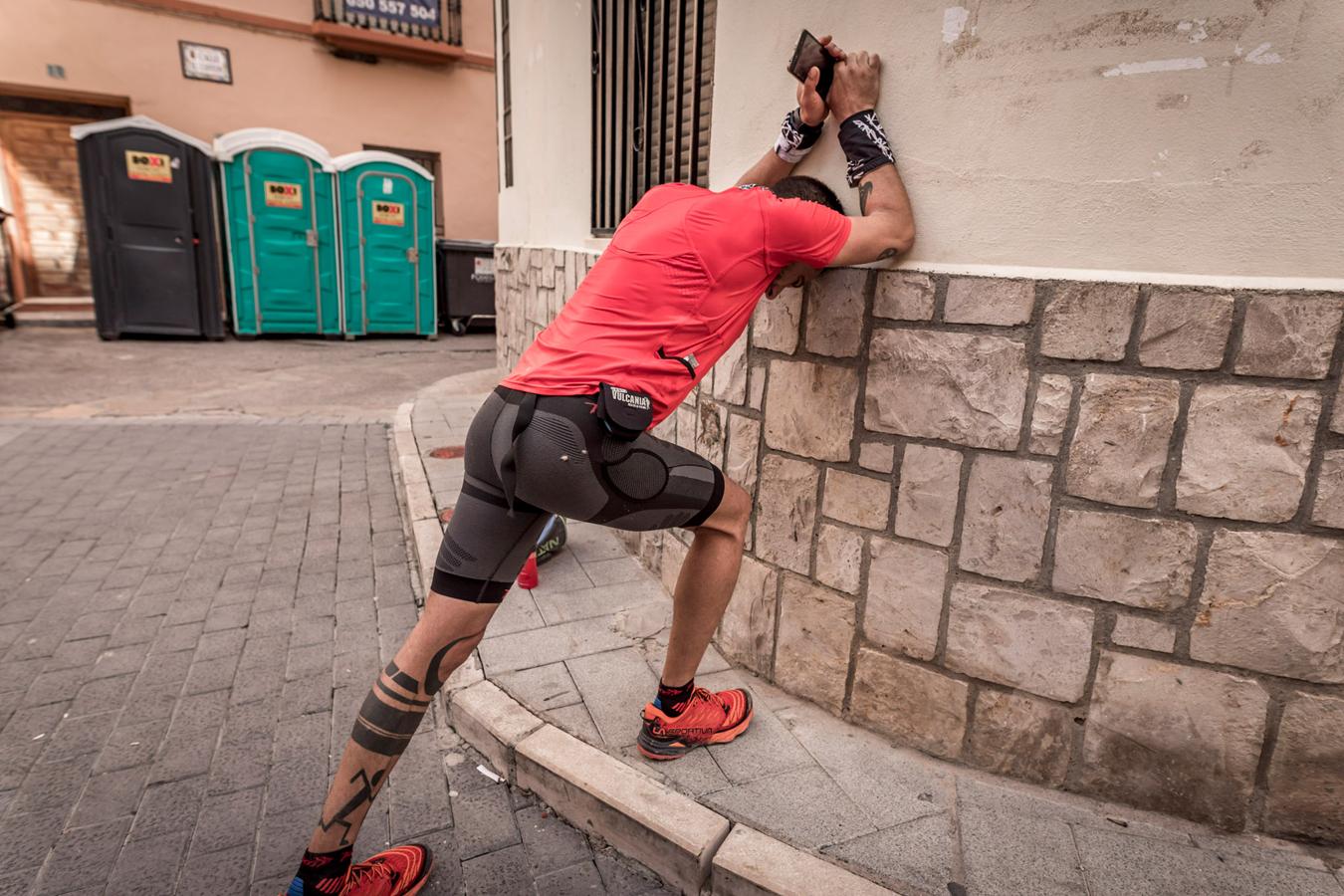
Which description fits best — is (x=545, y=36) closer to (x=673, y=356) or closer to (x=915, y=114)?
(x=915, y=114)

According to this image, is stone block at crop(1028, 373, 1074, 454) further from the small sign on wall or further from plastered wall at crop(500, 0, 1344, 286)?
the small sign on wall

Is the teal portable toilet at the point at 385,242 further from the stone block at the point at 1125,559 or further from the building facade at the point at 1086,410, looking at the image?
the stone block at the point at 1125,559

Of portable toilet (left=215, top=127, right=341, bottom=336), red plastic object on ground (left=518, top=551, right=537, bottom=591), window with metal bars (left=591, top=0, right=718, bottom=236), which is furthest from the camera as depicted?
portable toilet (left=215, top=127, right=341, bottom=336)

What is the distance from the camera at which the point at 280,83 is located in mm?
13492

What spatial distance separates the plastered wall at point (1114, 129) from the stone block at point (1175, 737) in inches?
42.4

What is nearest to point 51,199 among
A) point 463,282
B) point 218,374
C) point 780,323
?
point 463,282

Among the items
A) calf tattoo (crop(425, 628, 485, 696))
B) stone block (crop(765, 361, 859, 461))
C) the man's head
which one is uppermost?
the man's head

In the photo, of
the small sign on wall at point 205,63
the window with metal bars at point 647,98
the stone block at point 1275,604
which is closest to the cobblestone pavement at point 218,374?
the window with metal bars at point 647,98

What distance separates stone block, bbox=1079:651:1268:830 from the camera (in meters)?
2.12

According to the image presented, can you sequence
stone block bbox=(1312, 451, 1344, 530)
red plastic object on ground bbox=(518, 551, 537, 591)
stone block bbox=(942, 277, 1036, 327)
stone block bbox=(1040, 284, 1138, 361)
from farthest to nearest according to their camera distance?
red plastic object on ground bbox=(518, 551, 537, 591), stone block bbox=(942, 277, 1036, 327), stone block bbox=(1040, 284, 1138, 361), stone block bbox=(1312, 451, 1344, 530)

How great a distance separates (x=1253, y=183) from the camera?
6.14 feet

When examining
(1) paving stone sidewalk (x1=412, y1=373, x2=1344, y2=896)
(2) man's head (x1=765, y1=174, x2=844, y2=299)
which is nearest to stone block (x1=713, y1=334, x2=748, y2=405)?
(2) man's head (x1=765, y1=174, x2=844, y2=299)

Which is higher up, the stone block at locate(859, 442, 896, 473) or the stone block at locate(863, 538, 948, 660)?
the stone block at locate(859, 442, 896, 473)

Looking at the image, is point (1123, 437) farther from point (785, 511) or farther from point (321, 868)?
point (321, 868)
